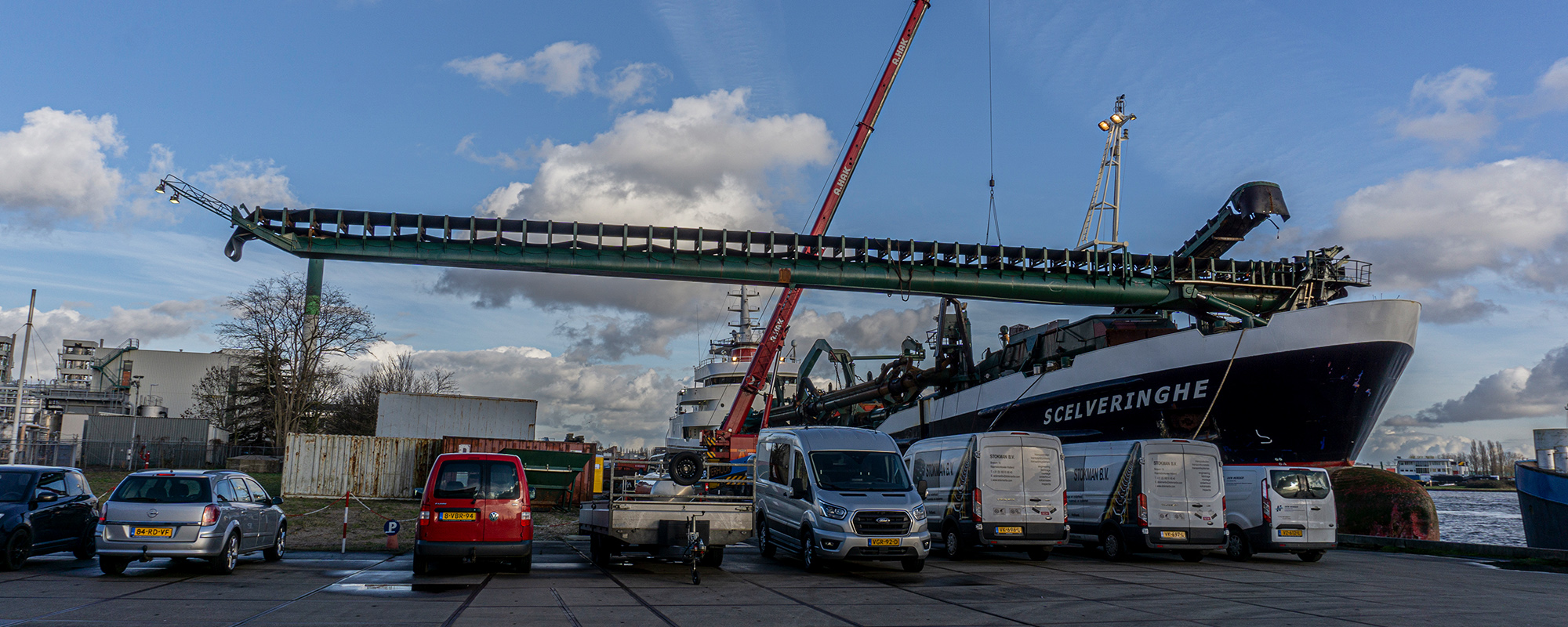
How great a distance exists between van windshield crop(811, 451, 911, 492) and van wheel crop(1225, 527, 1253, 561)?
7.25 metres

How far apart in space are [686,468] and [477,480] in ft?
11.1

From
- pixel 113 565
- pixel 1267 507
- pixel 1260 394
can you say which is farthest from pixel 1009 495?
pixel 1260 394

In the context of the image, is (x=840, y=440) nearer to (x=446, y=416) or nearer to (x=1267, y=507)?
(x=1267, y=507)

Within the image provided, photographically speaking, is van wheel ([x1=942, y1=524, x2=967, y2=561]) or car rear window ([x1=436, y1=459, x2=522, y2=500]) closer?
car rear window ([x1=436, y1=459, x2=522, y2=500])

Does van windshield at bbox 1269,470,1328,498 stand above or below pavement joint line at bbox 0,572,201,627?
above

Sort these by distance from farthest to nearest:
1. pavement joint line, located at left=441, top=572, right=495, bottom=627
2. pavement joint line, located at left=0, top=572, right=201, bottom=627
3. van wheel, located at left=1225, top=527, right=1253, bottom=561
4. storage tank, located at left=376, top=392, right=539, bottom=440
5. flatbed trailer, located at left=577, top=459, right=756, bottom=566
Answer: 1. storage tank, located at left=376, top=392, right=539, bottom=440
2. van wheel, located at left=1225, top=527, right=1253, bottom=561
3. flatbed trailer, located at left=577, top=459, right=756, bottom=566
4. pavement joint line, located at left=441, top=572, right=495, bottom=627
5. pavement joint line, located at left=0, top=572, right=201, bottom=627

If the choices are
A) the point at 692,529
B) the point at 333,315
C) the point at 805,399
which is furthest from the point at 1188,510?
the point at 333,315

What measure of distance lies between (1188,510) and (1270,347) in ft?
42.6

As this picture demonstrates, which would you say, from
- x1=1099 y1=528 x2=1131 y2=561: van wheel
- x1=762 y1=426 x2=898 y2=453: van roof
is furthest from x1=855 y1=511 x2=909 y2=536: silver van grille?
x1=1099 y1=528 x2=1131 y2=561: van wheel

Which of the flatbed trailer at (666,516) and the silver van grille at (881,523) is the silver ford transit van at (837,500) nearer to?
the silver van grille at (881,523)

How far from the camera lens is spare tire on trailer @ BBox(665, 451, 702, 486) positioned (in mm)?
14125

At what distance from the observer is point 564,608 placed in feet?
30.9

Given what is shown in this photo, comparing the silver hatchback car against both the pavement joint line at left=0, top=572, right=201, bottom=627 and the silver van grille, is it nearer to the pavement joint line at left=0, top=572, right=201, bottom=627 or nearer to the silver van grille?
the pavement joint line at left=0, top=572, right=201, bottom=627

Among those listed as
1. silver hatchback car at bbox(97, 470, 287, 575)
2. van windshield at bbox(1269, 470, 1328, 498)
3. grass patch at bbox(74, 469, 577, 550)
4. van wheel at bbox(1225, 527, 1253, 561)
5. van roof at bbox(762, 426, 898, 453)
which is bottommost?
grass patch at bbox(74, 469, 577, 550)
